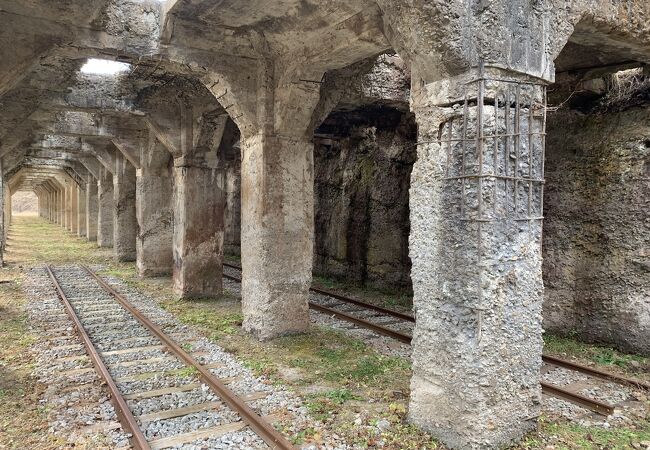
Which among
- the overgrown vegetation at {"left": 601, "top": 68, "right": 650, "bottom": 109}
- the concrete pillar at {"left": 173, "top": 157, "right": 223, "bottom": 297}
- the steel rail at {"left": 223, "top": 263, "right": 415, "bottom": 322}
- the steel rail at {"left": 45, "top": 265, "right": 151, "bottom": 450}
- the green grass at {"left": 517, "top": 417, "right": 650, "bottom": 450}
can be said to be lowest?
the green grass at {"left": 517, "top": 417, "right": 650, "bottom": 450}

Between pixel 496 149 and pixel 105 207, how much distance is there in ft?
73.5

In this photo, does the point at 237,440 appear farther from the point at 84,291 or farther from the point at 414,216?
the point at 84,291

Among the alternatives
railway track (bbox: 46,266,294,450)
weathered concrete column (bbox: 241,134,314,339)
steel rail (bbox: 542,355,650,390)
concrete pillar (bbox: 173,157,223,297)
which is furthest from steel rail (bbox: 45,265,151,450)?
steel rail (bbox: 542,355,650,390)

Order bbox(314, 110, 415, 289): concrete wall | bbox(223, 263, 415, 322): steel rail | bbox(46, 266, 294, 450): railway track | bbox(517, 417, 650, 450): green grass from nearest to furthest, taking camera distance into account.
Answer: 1. bbox(517, 417, 650, 450): green grass
2. bbox(46, 266, 294, 450): railway track
3. bbox(223, 263, 415, 322): steel rail
4. bbox(314, 110, 415, 289): concrete wall

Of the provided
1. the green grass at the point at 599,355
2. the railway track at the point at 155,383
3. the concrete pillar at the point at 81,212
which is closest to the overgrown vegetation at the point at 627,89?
the green grass at the point at 599,355

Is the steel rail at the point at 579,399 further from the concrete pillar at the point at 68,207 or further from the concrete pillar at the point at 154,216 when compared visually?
the concrete pillar at the point at 68,207

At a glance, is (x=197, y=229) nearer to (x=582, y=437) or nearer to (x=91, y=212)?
→ (x=582, y=437)

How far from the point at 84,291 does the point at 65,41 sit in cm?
777

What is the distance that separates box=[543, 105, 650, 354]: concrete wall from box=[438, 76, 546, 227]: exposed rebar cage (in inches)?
154

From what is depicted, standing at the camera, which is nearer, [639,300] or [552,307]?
[639,300]

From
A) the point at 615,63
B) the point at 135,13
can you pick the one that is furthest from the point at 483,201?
the point at 135,13

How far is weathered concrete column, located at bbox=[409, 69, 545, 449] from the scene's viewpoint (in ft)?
14.3

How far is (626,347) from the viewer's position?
24.5ft

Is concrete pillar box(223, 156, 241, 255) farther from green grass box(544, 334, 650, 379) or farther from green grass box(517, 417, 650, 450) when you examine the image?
green grass box(517, 417, 650, 450)
